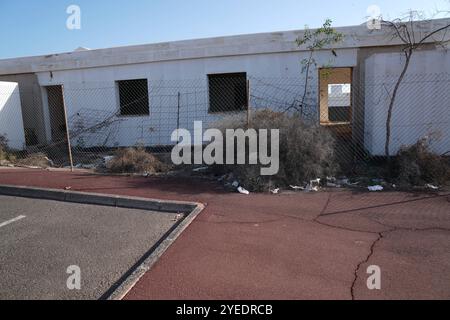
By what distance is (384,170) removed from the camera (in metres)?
8.56

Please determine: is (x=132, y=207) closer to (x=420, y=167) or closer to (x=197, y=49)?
(x=420, y=167)

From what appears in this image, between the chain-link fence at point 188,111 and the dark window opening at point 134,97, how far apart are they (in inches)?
1.4

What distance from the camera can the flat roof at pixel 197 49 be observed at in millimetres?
11461

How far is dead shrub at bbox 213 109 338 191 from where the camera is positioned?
306 inches

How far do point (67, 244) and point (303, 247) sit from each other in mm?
2980

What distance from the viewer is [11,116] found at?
1362 centimetres

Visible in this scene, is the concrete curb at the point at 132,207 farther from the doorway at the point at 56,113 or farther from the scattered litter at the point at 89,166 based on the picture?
the doorway at the point at 56,113

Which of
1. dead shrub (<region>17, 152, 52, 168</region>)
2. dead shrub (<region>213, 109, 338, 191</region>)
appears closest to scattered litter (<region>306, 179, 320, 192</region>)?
dead shrub (<region>213, 109, 338, 191</region>)

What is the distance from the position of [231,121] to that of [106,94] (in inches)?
265

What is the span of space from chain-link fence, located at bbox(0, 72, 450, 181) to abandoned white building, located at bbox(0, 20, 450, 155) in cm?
Answer: 3

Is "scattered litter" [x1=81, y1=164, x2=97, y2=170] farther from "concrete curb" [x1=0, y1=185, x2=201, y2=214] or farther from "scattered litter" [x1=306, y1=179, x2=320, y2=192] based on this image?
"scattered litter" [x1=306, y1=179, x2=320, y2=192]

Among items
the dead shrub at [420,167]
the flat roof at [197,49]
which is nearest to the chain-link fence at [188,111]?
the flat roof at [197,49]

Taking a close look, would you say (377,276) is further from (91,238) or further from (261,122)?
(261,122)

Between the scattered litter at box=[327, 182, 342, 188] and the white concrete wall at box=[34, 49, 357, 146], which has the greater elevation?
the white concrete wall at box=[34, 49, 357, 146]
